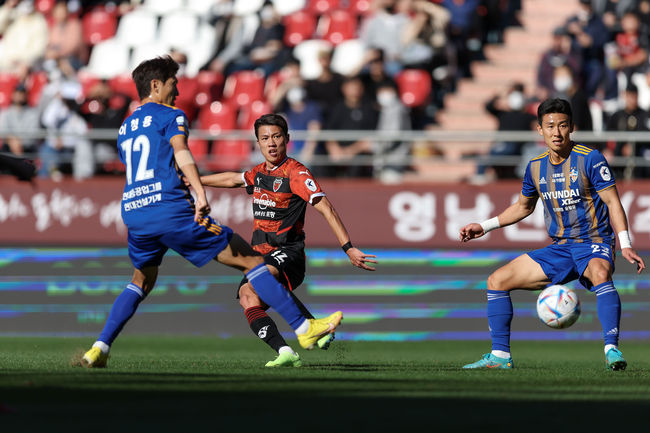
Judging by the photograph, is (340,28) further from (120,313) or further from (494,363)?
(120,313)

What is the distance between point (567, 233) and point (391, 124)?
8.33 m

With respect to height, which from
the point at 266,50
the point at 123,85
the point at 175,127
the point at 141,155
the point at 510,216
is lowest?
the point at 510,216

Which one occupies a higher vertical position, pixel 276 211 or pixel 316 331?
pixel 276 211

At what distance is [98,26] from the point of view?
2325 cm

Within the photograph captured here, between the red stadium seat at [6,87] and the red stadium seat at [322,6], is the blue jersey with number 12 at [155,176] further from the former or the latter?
the red stadium seat at [6,87]

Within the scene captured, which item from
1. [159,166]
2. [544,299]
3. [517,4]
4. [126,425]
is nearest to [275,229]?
[159,166]

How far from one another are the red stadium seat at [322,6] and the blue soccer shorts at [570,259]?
505 inches

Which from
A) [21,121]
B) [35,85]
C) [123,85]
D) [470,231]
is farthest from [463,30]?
[470,231]

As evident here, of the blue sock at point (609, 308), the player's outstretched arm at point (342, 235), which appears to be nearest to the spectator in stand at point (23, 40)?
the player's outstretched arm at point (342, 235)

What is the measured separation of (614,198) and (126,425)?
507cm

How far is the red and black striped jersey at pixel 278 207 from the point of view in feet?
31.4

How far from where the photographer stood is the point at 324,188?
55.5ft

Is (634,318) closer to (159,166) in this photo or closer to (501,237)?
(501,237)

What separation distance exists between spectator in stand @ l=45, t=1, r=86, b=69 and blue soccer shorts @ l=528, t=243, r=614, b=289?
14.6 meters
